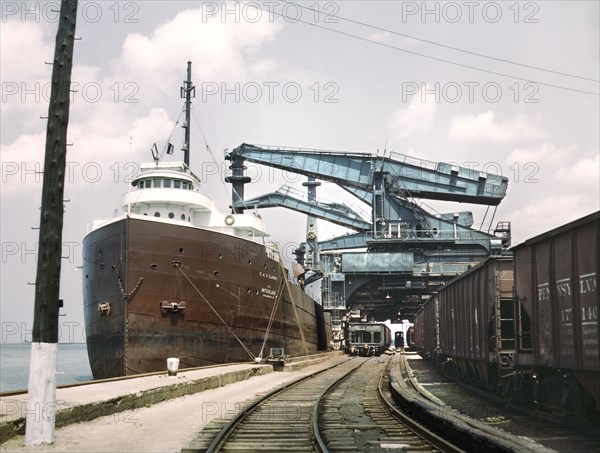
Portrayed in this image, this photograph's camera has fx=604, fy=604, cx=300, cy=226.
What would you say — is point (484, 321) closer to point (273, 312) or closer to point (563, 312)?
point (563, 312)

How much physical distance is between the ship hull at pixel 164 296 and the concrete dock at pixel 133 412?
446cm

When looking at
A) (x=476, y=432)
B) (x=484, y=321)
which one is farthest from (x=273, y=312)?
(x=476, y=432)

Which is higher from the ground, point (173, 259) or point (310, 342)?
point (173, 259)

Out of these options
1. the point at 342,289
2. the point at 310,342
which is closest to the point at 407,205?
the point at 342,289

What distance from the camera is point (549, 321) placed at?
34.6 feet

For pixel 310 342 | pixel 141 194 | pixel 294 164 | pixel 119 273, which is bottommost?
pixel 310 342

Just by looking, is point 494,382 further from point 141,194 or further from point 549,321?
point 141,194

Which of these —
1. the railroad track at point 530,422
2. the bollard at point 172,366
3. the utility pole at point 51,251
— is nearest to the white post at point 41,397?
the utility pole at point 51,251

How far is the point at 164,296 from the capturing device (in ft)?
81.8

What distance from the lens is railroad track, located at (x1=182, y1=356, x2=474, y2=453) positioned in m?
9.16

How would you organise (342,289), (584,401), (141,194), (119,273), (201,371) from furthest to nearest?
(342,289) → (141,194) → (119,273) → (201,371) → (584,401)

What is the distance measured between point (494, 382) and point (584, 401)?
20.6ft

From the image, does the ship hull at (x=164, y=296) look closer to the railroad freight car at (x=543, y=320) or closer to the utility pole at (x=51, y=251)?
the railroad freight car at (x=543, y=320)

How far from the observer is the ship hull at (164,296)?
951 inches
